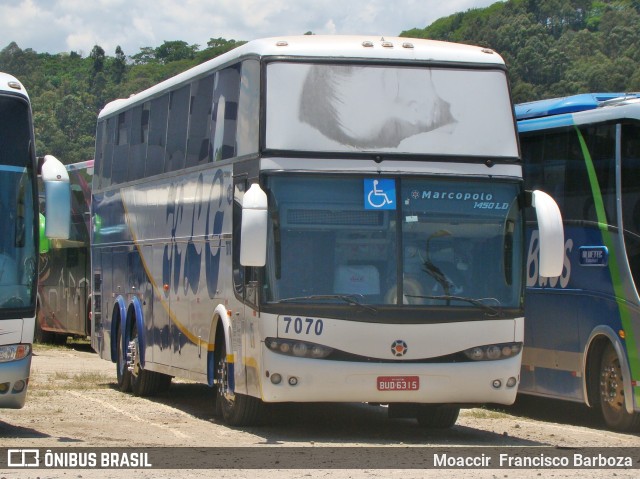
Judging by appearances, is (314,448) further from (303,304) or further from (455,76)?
(455,76)

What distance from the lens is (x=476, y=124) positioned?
14.9 metres

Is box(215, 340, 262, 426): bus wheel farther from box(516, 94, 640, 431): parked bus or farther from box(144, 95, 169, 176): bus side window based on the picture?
box(516, 94, 640, 431): parked bus

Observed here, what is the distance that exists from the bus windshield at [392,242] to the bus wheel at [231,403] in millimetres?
1716

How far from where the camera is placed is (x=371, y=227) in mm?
14352

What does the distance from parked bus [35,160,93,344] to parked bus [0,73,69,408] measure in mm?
15136

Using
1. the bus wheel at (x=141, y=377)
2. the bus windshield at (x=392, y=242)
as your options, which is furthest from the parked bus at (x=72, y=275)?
the bus windshield at (x=392, y=242)

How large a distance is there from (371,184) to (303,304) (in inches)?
53.5

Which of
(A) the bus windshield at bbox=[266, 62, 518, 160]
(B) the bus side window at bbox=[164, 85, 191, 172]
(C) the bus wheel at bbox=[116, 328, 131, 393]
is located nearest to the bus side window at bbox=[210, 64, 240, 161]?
(A) the bus windshield at bbox=[266, 62, 518, 160]

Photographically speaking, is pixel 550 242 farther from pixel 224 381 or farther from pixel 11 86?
pixel 11 86

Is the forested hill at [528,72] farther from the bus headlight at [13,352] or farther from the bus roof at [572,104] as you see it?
the bus headlight at [13,352]

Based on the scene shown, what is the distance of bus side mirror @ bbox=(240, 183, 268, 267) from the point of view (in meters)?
13.7

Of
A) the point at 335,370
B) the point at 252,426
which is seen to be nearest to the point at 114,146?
the point at 252,426

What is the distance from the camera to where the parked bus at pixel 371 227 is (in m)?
14.2

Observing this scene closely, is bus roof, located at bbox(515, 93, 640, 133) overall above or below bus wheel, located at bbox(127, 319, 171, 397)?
above
